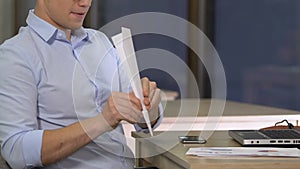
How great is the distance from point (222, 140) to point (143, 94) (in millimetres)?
320

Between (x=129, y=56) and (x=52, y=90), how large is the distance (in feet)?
0.91

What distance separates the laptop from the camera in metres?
1.51

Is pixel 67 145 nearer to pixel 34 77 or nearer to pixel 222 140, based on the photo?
pixel 34 77

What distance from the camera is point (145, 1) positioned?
5137 millimetres

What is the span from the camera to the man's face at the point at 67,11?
1.60 meters

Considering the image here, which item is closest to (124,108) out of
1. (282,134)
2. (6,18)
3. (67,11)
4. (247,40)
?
(67,11)

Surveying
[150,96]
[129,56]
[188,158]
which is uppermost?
[129,56]

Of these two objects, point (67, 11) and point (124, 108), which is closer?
point (124, 108)

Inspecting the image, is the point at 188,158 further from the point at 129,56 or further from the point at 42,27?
the point at 42,27

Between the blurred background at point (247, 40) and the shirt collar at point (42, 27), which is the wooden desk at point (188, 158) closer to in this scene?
the shirt collar at point (42, 27)

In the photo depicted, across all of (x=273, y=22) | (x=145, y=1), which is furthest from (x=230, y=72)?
(x=145, y=1)

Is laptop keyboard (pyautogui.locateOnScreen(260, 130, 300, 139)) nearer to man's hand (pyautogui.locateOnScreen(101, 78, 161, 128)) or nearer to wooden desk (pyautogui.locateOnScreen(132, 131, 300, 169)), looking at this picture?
wooden desk (pyautogui.locateOnScreen(132, 131, 300, 169))

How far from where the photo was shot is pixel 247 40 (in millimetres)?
5168

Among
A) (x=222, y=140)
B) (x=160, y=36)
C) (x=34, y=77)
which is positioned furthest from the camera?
(x=160, y=36)
